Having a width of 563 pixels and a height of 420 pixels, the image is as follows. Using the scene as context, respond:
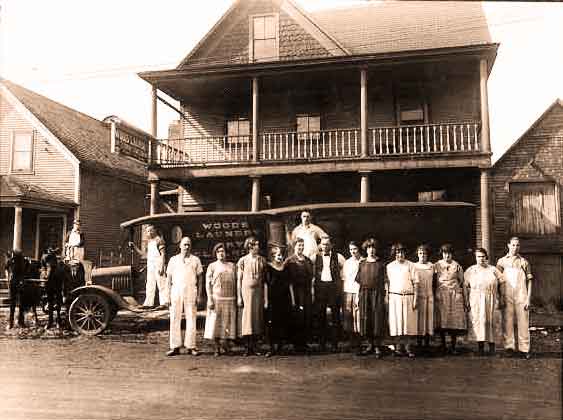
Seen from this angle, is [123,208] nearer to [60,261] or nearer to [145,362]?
[60,261]

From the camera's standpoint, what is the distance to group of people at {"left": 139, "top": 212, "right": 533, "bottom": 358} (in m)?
6.60

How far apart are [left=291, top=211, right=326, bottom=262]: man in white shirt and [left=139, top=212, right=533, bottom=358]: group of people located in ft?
1.84

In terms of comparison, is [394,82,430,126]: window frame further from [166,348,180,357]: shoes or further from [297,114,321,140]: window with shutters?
[166,348,180,357]: shoes

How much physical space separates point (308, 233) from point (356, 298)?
58.4 inches

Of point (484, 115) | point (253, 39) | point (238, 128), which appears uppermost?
point (253, 39)

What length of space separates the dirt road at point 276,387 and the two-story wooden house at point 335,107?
6.14m

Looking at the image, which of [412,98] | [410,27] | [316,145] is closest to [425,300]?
[316,145]

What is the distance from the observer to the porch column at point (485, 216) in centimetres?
1101

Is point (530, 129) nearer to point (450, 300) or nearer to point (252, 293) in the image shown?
point (450, 300)

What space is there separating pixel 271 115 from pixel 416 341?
9879 millimetres

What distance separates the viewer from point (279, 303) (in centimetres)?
691

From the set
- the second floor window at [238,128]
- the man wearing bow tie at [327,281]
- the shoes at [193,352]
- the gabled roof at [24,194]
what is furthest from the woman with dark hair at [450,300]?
the gabled roof at [24,194]

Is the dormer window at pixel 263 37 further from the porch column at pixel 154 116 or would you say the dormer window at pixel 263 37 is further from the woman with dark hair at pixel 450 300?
the woman with dark hair at pixel 450 300

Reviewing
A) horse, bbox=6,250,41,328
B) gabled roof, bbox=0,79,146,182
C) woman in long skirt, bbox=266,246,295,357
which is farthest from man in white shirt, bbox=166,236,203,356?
gabled roof, bbox=0,79,146,182
